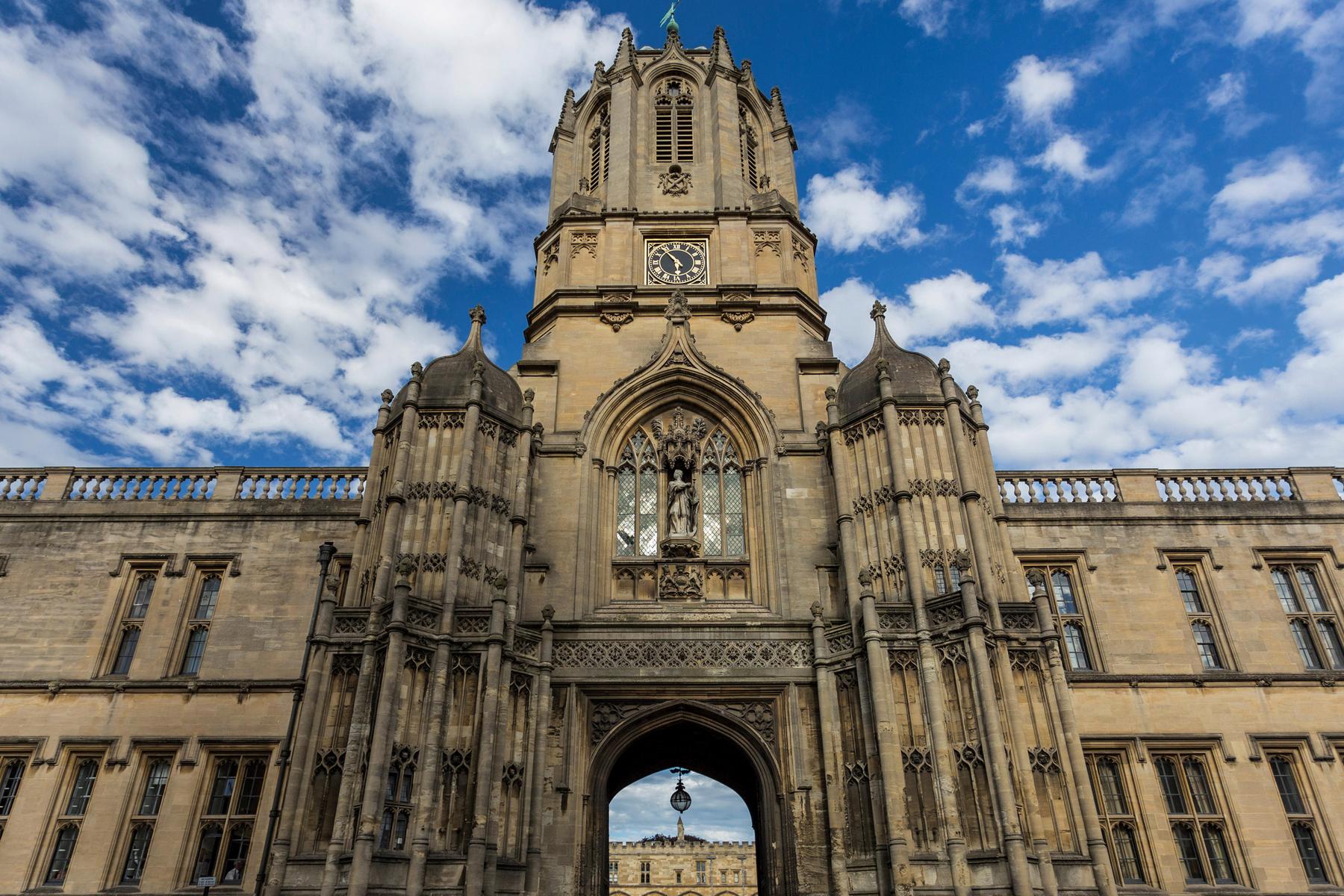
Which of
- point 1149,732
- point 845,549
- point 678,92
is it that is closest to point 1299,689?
point 1149,732

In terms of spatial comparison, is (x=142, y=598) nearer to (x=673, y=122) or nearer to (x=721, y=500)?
(x=721, y=500)

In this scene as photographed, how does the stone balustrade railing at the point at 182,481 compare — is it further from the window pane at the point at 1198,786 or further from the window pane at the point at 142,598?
the window pane at the point at 1198,786

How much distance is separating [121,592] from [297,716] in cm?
616

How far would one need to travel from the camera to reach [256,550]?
65.6 ft

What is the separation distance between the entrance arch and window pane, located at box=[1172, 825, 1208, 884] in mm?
7802

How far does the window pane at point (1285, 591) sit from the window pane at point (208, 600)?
2266 cm

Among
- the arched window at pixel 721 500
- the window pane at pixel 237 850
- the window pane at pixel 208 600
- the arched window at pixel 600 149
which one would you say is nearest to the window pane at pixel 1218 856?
the arched window at pixel 721 500

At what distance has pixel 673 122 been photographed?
83.0ft

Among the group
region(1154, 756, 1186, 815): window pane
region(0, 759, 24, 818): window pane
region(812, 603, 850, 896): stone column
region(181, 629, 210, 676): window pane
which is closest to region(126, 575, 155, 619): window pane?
region(181, 629, 210, 676): window pane

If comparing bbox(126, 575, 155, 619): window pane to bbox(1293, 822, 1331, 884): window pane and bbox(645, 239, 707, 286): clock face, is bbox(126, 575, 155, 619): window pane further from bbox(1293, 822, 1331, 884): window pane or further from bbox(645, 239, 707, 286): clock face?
bbox(1293, 822, 1331, 884): window pane

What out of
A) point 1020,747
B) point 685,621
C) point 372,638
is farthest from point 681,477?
point 1020,747

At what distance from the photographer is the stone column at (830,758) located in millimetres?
14352

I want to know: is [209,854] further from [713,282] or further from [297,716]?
[713,282]

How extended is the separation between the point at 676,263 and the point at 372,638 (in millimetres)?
11925
